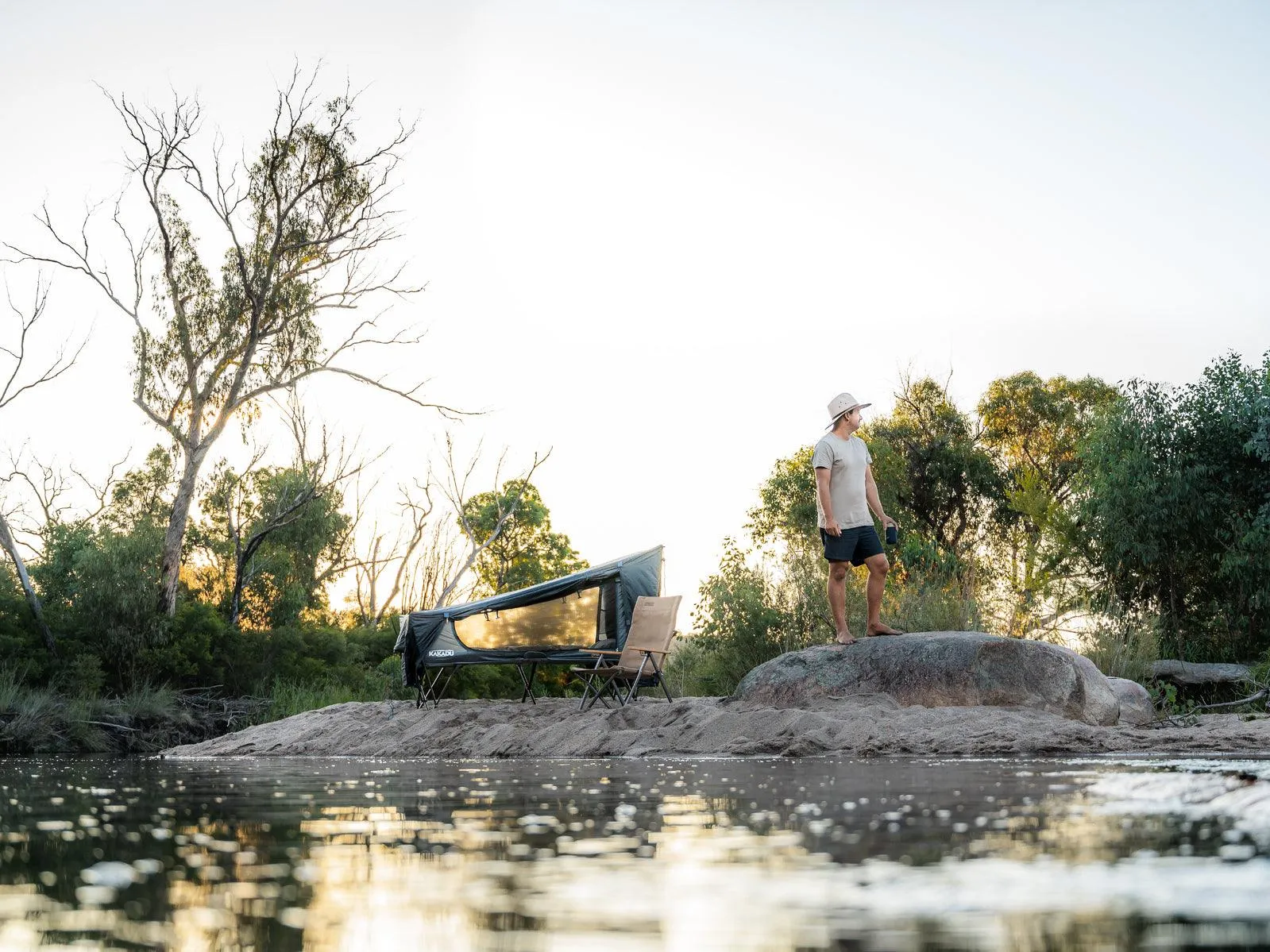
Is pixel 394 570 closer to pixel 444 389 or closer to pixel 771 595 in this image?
pixel 444 389

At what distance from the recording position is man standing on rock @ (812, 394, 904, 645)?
33.4ft

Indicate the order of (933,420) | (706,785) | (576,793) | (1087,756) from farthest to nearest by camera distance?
(933,420) < (1087,756) < (706,785) < (576,793)

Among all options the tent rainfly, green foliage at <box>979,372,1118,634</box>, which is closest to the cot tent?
the tent rainfly

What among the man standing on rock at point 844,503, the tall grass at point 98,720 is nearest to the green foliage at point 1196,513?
the man standing on rock at point 844,503

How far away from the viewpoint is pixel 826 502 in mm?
10164

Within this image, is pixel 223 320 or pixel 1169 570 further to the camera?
pixel 223 320

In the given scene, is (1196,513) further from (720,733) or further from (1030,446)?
(1030,446)

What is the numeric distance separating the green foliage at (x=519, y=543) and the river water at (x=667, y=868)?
30.7 meters

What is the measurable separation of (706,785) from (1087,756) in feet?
9.99

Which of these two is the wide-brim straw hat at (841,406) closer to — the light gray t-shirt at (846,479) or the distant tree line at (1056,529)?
the light gray t-shirt at (846,479)

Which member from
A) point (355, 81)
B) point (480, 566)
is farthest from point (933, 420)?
point (355, 81)

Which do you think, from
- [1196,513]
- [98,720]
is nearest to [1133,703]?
[1196,513]

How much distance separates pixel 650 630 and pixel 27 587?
12020 millimetres

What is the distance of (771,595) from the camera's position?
15.6 meters
